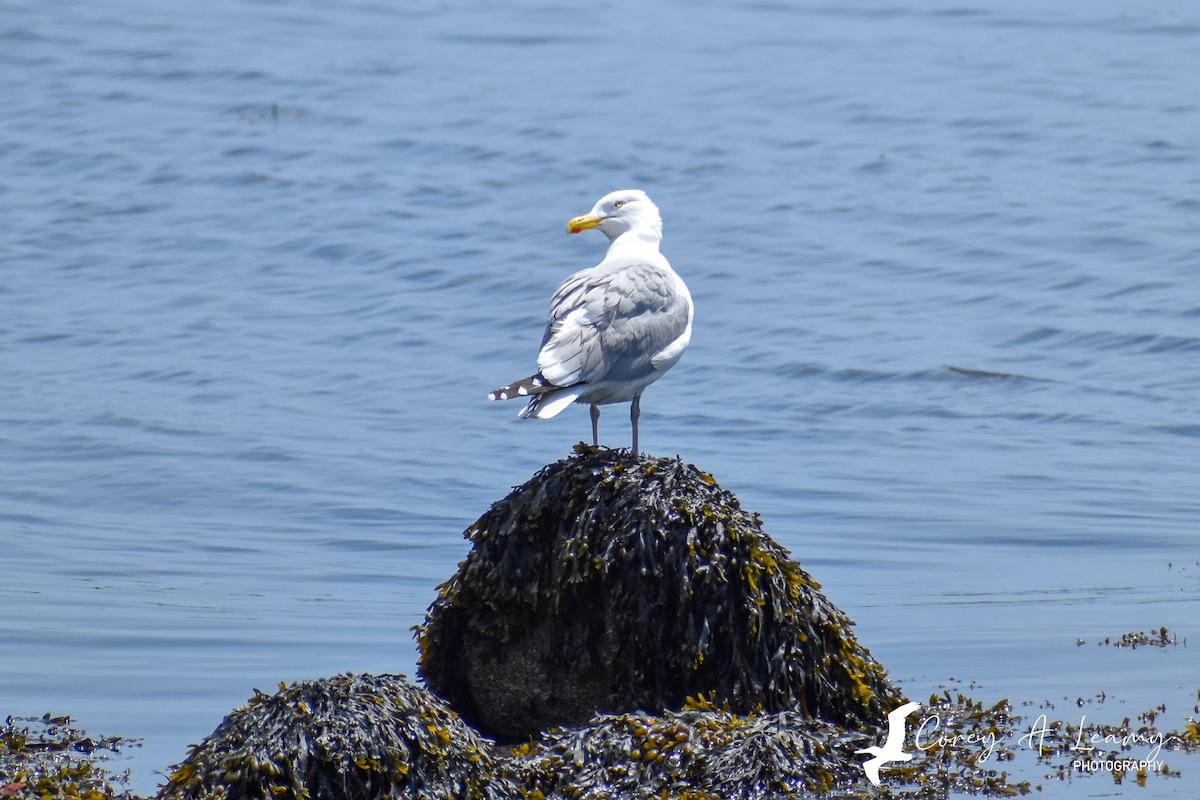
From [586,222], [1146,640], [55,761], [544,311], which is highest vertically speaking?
[544,311]

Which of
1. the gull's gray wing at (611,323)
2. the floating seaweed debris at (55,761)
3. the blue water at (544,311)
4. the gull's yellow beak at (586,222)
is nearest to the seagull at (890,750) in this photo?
the blue water at (544,311)

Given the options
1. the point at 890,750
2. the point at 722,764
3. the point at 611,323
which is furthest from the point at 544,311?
the point at 722,764

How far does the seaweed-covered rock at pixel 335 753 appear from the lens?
4.44 meters

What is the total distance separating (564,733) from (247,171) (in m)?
20.2

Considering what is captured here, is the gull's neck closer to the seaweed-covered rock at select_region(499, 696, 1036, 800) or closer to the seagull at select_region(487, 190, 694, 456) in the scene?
the seagull at select_region(487, 190, 694, 456)

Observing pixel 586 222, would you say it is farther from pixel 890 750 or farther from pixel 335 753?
pixel 335 753

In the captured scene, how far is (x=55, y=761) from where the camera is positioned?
17.8 ft

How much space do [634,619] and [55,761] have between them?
82.4 inches

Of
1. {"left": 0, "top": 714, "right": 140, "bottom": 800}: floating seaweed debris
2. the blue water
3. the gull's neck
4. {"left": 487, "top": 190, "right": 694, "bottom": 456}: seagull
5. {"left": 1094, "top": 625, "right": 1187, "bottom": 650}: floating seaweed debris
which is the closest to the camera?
{"left": 0, "top": 714, "right": 140, "bottom": 800}: floating seaweed debris

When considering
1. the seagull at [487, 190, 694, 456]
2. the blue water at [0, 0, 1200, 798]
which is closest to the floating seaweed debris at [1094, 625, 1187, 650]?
the blue water at [0, 0, 1200, 798]

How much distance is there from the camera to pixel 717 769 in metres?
4.88

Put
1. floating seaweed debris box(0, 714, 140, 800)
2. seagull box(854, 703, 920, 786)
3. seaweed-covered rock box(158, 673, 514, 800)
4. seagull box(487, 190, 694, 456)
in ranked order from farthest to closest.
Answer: seagull box(487, 190, 694, 456) → seagull box(854, 703, 920, 786) → floating seaweed debris box(0, 714, 140, 800) → seaweed-covered rock box(158, 673, 514, 800)

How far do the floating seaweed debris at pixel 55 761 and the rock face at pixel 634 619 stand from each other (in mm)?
1200

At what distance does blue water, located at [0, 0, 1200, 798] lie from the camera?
333 inches
